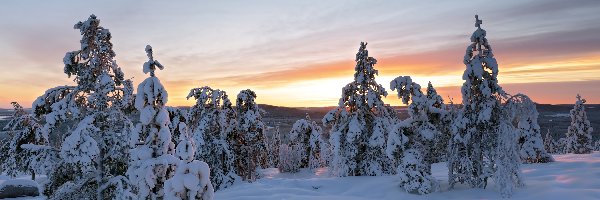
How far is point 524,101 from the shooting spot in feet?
42.7

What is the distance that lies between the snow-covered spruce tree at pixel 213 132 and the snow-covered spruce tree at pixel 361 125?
17.6 feet

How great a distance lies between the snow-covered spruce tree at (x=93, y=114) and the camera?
10086 mm

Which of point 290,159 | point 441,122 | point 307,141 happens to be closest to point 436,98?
point 441,122

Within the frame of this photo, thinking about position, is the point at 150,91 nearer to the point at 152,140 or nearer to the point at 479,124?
the point at 152,140

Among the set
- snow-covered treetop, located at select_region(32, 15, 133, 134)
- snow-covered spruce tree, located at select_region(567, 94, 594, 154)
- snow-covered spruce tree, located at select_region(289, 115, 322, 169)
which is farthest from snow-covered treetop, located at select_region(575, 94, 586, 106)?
snow-covered treetop, located at select_region(32, 15, 133, 134)

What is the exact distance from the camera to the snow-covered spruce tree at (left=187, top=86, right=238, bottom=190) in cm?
2033

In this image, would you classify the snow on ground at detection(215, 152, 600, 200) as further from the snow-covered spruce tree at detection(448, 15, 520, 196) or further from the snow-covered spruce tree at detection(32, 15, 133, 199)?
the snow-covered spruce tree at detection(32, 15, 133, 199)

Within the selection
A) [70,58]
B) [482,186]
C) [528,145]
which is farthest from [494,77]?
[70,58]

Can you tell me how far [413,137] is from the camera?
14406 millimetres

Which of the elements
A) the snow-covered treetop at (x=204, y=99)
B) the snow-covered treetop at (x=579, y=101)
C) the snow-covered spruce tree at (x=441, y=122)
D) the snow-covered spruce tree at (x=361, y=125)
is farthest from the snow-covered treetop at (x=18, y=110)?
the snow-covered treetop at (x=579, y=101)

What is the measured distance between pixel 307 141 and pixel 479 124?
23.5 metres

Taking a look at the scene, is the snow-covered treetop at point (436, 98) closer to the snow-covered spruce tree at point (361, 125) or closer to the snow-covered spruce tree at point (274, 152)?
the snow-covered spruce tree at point (361, 125)

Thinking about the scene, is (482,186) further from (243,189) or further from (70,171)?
(70,171)

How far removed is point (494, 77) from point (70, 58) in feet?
40.0
